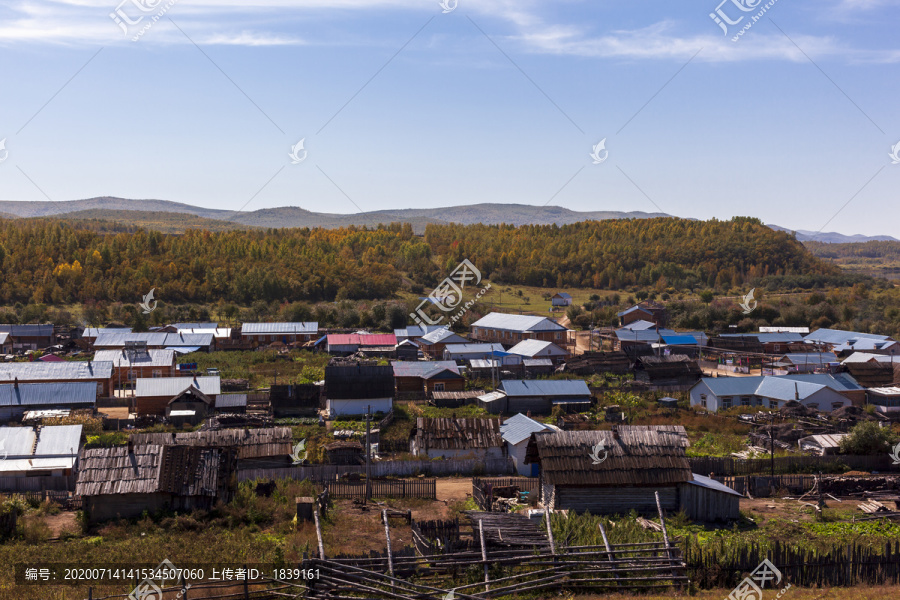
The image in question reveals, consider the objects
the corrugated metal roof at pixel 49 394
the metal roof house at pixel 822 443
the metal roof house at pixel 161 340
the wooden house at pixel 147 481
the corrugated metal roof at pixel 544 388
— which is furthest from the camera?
the metal roof house at pixel 161 340

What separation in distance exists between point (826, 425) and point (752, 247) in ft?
350

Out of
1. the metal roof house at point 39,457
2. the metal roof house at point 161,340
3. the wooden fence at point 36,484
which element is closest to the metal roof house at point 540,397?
the metal roof house at point 39,457

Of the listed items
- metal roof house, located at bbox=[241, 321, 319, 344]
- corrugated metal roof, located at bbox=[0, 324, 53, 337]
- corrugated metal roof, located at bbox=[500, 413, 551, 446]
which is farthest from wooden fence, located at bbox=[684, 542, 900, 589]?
corrugated metal roof, located at bbox=[0, 324, 53, 337]

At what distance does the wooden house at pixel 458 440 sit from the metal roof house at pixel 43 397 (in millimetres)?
18164

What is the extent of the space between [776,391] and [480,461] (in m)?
20.2

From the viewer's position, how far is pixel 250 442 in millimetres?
26016

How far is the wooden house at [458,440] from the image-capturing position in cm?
2812

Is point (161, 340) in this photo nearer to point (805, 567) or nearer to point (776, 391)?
point (776, 391)

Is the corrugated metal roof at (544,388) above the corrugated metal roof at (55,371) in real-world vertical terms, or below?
below

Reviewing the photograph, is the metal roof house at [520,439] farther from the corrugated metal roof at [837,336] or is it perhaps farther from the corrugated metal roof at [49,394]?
the corrugated metal roof at [837,336]

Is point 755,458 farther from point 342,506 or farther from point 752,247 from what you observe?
point 752,247

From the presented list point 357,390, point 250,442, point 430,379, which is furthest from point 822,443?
point 250,442

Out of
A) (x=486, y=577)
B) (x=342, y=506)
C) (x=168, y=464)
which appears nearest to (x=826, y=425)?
(x=342, y=506)

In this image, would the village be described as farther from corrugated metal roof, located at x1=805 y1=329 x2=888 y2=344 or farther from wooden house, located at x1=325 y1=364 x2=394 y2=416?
corrugated metal roof, located at x1=805 y1=329 x2=888 y2=344
